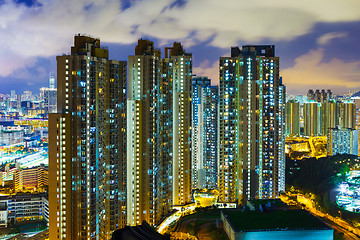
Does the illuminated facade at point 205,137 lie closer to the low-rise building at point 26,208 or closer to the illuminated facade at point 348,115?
the low-rise building at point 26,208

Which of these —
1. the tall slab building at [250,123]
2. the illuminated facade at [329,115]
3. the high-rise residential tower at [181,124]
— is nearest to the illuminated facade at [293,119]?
the illuminated facade at [329,115]

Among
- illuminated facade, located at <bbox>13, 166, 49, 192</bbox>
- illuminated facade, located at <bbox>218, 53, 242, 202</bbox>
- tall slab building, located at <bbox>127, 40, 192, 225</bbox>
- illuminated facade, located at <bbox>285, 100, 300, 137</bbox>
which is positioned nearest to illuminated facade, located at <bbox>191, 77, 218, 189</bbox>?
illuminated facade, located at <bbox>218, 53, 242, 202</bbox>

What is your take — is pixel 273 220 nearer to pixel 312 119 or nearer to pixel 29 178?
pixel 29 178

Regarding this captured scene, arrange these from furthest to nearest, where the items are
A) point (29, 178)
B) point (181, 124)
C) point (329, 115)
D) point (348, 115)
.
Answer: point (329, 115) → point (348, 115) → point (29, 178) → point (181, 124)

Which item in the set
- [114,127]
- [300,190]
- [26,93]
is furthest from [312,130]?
[26,93]

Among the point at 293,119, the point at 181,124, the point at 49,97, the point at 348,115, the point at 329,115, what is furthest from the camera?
the point at 49,97

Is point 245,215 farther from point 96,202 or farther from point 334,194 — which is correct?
point 334,194

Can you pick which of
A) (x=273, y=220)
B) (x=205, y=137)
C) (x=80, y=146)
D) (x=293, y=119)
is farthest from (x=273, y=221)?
(x=293, y=119)
